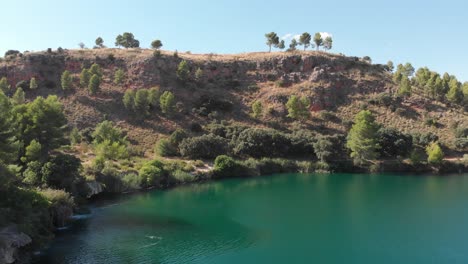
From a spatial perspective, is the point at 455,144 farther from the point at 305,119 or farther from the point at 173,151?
the point at 173,151

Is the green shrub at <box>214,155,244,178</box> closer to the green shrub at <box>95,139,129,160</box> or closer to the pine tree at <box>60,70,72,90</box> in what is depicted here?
the green shrub at <box>95,139,129,160</box>

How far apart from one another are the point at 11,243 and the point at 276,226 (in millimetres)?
25465

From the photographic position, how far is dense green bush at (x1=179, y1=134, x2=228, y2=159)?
8169 centimetres

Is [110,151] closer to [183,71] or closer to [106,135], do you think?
[106,135]

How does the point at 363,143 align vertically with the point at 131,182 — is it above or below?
above

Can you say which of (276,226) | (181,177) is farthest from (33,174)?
(276,226)

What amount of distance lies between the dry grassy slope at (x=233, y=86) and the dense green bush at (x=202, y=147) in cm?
994

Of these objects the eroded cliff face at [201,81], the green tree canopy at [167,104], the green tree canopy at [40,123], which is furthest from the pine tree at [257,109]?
the green tree canopy at [40,123]

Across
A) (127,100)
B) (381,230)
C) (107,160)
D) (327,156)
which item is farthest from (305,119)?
(381,230)

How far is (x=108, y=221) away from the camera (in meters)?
44.6

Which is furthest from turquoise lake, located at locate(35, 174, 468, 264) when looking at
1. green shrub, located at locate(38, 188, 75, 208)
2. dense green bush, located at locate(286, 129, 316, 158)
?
dense green bush, located at locate(286, 129, 316, 158)

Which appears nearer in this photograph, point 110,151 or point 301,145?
point 110,151

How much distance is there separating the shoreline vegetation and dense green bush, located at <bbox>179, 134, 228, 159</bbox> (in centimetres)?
22

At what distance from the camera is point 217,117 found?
101500 millimetres
